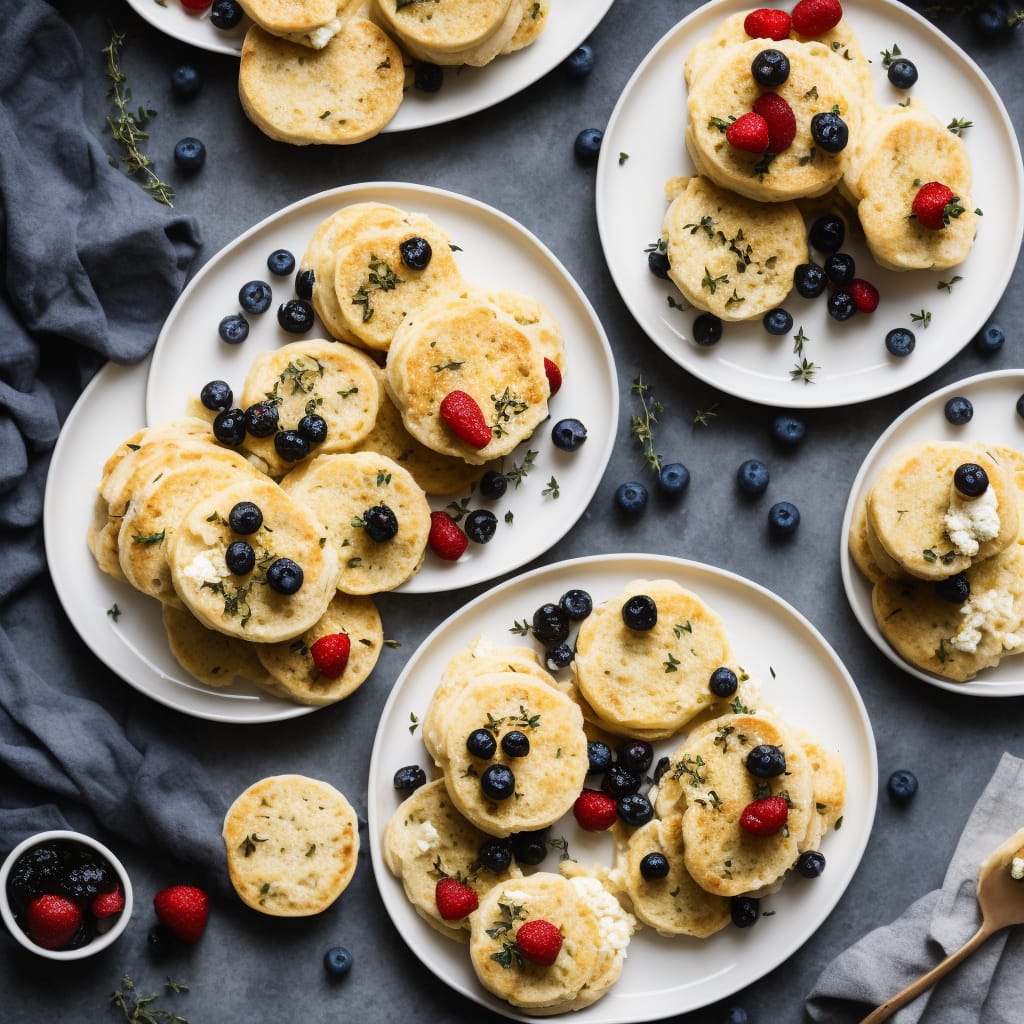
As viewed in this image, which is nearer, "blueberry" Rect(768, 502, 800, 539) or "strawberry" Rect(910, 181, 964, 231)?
"strawberry" Rect(910, 181, 964, 231)

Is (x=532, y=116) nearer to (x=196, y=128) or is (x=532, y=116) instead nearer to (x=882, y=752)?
(x=196, y=128)

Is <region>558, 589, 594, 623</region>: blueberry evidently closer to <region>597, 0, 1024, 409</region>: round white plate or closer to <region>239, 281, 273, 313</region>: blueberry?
<region>597, 0, 1024, 409</region>: round white plate

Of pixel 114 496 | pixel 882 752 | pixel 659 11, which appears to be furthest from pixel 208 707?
pixel 659 11

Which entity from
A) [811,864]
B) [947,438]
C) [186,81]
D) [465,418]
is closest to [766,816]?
[811,864]

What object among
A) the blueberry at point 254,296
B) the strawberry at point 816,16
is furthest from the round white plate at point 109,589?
the strawberry at point 816,16

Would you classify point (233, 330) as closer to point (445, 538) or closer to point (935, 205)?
point (445, 538)

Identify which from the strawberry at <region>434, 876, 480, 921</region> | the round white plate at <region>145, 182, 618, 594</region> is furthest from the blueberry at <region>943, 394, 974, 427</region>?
the strawberry at <region>434, 876, 480, 921</region>
